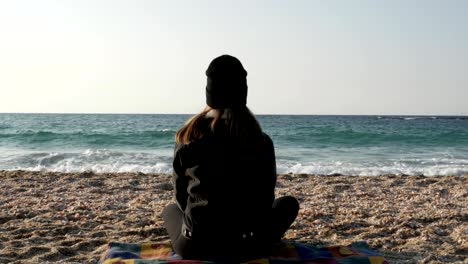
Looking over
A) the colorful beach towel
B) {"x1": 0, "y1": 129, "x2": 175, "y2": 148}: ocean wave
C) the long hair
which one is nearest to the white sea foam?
{"x1": 0, "y1": 129, "x2": 175, "y2": 148}: ocean wave

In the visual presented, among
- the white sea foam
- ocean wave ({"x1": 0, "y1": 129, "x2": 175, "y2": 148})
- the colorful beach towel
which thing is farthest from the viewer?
ocean wave ({"x1": 0, "y1": 129, "x2": 175, "y2": 148})

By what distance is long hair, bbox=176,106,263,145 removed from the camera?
2.84 meters

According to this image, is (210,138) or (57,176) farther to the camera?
(57,176)

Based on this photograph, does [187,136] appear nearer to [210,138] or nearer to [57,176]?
[210,138]

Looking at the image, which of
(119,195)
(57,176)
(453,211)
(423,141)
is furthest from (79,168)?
(423,141)

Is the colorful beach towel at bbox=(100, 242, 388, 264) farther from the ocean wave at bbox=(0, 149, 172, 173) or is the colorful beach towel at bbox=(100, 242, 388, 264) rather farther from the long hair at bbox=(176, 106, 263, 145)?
the ocean wave at bbox=(0, 149, 172, 173)

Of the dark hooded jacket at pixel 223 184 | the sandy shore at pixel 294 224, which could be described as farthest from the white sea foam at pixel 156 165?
the dark hooded jacket at pixel 223 184

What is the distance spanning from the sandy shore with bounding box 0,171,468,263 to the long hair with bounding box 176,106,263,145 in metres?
1.88

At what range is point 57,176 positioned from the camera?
938 cm

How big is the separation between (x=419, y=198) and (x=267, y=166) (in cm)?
489

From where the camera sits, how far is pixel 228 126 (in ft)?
9.37

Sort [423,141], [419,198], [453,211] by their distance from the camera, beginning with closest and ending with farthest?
[453,211], [419,198], [423,141]

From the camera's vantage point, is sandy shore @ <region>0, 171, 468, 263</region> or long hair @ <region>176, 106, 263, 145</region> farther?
sandy shore @ <region>0, 171, 468, 263</region>

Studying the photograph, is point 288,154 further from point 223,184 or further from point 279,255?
point 223,184
